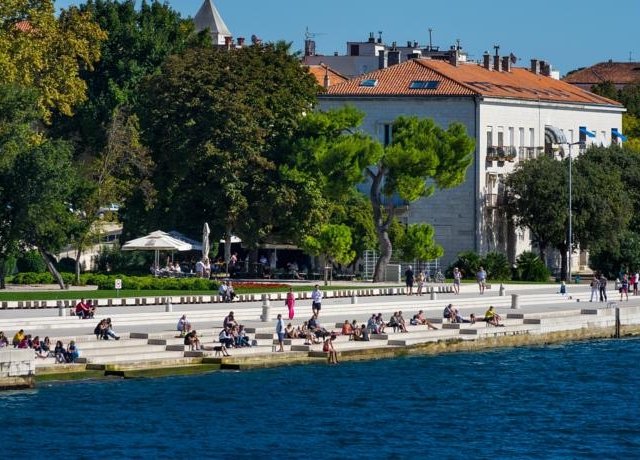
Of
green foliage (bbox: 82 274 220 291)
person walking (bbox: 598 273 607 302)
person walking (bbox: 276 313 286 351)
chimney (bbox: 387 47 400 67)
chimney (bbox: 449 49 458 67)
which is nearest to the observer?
person walking (bbox: 276 313 286 351)

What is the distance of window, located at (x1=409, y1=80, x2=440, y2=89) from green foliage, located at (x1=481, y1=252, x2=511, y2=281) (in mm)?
10079

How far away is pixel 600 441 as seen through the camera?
5350 cm

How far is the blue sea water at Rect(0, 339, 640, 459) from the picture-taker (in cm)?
5034

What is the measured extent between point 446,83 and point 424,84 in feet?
3.89

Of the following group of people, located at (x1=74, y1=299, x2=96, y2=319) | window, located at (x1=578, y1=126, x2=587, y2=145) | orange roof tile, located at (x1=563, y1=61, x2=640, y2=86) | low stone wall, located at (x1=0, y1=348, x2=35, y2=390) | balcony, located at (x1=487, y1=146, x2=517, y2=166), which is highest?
orange roof tile, located at (x1=563, y1=61, x2=640, y2=86)

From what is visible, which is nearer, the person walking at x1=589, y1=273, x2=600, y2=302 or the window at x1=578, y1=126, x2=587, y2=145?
the person walking at x1=589, y1=273, x2=600, y2=302

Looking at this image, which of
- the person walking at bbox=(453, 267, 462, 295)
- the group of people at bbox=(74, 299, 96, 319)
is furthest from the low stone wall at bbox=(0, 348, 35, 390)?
the person walking at bbox=(453, 267, 462, 295)

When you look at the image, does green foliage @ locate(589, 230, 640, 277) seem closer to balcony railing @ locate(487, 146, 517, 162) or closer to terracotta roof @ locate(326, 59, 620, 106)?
balcony railing @ locate(487, 146, 517, 162)

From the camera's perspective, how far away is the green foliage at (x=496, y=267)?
95.5 metres

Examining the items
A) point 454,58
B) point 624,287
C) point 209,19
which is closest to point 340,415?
point 624,287

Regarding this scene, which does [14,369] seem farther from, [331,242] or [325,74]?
[325,74]

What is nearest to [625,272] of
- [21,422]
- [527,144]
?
[527,144]

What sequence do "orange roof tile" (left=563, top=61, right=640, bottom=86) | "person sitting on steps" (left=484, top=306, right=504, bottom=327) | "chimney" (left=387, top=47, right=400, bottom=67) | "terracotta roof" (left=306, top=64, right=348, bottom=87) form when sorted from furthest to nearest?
"orange roof tile" (left=563, top=61, right=640, bottom=86), "terracotta roof" (left=306, top=64, right=348, bottom=87), "chimney" (left=387, top=47, right=400, bottom=67), "person sitting on steps" (left=484, top=306, right=504, bottom=327)

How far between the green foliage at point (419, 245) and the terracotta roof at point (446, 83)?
11320 mm
